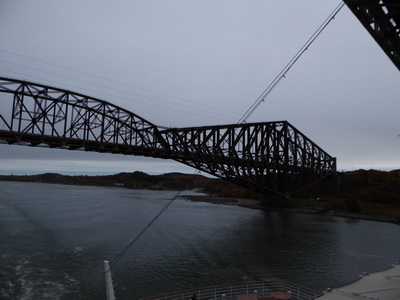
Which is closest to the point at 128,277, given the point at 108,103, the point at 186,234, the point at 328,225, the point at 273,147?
the point at 186,234

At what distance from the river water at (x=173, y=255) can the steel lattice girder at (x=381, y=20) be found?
53.4ft

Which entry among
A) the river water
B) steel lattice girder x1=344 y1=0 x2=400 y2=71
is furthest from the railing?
steel lattice girder x1=344 y1=0 x2=400 y2=71

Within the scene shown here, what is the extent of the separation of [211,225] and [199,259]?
63.3 ft

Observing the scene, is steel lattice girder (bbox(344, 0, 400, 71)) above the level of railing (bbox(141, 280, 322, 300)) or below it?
above

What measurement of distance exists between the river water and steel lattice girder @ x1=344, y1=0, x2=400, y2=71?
16.3 m

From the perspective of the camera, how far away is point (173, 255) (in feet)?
87.1

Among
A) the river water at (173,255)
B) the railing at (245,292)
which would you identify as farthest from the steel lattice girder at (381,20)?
the river water at (173,255)

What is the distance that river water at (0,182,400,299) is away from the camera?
1942 cm

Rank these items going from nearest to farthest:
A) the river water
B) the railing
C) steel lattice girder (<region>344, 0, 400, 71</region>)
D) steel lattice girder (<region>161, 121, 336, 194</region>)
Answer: steel lattice girder (<region>344, 0, 400, 71</region>), the railing, the river water, steel lattice girder (<region>161, 121, 336, 194</region>)

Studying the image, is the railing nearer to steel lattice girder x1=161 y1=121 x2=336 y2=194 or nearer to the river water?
the river water

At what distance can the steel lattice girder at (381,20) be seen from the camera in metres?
8.35

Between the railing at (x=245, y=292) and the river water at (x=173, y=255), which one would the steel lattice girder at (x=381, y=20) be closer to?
the railing at (x=245, y=292)

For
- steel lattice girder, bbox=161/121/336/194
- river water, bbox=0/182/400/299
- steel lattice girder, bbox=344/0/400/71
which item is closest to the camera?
steel lattice girder, bbox=344/0/400/71

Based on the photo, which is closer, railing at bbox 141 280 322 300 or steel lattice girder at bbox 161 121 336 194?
railing at bbox 141 280 322 300
